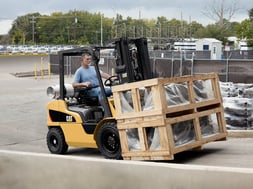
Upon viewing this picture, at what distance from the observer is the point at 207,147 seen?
34.8 feet

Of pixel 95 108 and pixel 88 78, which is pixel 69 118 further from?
pixel 88 78

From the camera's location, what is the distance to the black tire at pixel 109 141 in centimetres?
941

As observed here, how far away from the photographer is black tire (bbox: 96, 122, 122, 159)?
9406 millimetres

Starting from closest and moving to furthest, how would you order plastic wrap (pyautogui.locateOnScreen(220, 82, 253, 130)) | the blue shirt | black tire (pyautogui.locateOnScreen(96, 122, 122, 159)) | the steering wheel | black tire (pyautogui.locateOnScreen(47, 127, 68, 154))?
black tire (pyautogui.locateOnScreen(96, 122, 122, 159)) → the steering wheel → the blue shirt → black tire (pyautogui.locateOnScreen(47, 127, 68, 154)) → plastic wrap (pyautogui.locateOnScreen(220, 82, 253, 130))

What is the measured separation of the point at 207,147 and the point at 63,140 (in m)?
2.89

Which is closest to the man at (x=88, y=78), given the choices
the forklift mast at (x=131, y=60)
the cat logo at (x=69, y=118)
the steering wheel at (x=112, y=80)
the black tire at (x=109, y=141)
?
the steering wheel at (x=112, y=80)

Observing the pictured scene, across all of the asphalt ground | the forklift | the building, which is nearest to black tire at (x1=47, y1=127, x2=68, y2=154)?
the forklift

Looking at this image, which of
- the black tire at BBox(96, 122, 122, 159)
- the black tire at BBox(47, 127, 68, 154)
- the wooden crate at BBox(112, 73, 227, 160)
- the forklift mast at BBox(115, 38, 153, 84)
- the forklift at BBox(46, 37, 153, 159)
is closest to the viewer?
the wooden crate at BBox(112, 73, 227, 160)

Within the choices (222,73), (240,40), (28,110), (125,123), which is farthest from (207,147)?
(240,40)

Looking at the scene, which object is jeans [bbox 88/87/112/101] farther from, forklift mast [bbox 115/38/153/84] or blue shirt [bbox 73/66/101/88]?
forklift mast [bbox 115/38/153/84]

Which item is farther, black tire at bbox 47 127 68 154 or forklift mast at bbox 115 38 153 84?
black tire at bbox 47 127 68 154

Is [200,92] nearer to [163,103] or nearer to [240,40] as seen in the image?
[163,103]

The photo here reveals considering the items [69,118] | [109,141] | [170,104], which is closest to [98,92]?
[69,118]

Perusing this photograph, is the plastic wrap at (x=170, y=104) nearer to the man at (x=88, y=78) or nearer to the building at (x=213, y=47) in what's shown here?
the man at (x=88, y=78)
